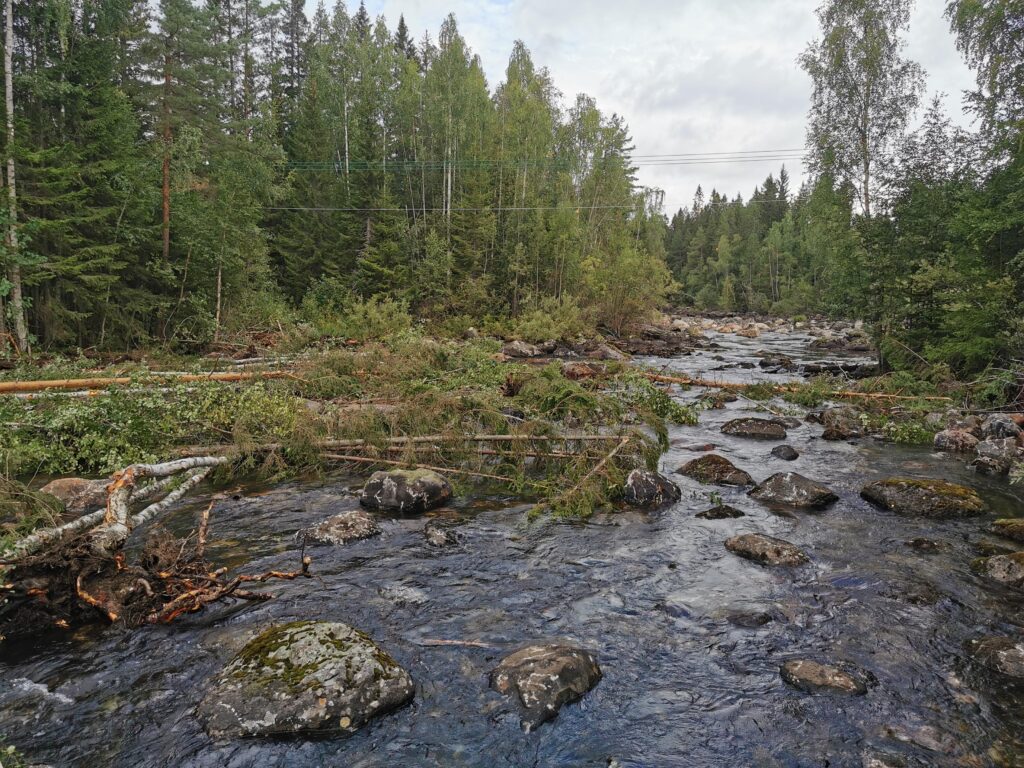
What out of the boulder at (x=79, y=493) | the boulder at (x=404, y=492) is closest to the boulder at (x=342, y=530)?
the boulder at (x=404, y=492)

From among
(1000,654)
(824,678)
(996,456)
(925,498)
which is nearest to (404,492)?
(824,678)

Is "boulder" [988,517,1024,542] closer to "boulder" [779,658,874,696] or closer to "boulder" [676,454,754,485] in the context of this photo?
"boulder" [676,454,754,485]

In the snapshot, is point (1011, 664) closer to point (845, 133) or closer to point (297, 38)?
point (845, 133)

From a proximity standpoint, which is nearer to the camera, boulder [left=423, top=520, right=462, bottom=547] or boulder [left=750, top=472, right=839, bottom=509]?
boulder [left=423, top=520, right=462, bottom=547]

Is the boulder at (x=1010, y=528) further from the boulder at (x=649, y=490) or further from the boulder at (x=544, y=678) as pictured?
the boulder at (x=544, y=678)

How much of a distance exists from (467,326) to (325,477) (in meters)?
24.5

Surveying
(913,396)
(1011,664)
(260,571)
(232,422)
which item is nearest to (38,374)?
(232,422)

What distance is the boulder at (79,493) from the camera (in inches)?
290

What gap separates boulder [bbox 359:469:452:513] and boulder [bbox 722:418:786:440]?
7.36m

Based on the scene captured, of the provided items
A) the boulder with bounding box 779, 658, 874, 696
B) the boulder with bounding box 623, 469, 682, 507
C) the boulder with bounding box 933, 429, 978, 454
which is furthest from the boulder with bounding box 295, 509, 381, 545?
the boulder with bounding box 933, 429, 978, 454

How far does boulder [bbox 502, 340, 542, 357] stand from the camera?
27.8 m

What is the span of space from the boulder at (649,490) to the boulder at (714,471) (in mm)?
1011

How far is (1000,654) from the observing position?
466 cm

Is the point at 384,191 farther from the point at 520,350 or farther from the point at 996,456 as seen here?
the point at 996,456
